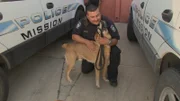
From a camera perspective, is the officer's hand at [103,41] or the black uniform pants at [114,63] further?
the black uniform pants at [114,63]

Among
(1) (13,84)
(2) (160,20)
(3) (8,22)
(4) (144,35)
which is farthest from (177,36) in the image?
(1) (13,84)

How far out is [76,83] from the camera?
3410 millimetres

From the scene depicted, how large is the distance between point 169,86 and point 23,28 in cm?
179

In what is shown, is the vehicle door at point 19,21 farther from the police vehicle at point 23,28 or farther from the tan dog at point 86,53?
the tan dog at point 86,53

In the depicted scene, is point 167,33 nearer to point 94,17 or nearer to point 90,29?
point 94,17

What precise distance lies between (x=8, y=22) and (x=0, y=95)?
84cm

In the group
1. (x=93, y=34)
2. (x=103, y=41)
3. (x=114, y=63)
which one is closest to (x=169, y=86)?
(x=103, y=41)

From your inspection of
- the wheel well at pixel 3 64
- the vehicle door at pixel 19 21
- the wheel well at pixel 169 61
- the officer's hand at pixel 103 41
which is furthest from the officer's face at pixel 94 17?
the wheel well at pixel 3 64

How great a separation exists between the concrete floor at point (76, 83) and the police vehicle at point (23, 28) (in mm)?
545

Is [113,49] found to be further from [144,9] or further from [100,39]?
A: [144,9]

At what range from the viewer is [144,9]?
312cm

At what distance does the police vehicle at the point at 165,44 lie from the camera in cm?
192

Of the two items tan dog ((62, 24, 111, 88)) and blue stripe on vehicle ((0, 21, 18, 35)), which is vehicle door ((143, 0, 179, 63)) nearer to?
tan dog ((62, 24, 111, 88))

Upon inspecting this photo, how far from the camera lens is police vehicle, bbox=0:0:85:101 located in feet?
8.18
